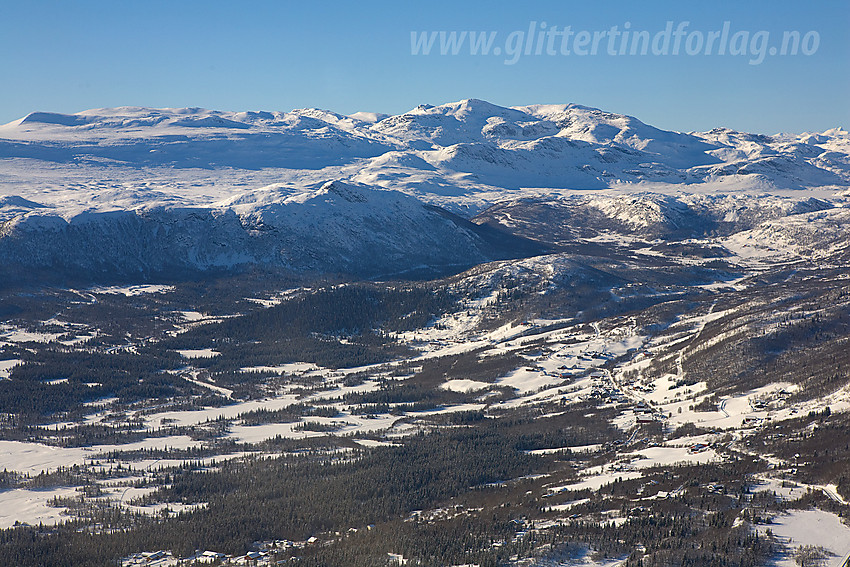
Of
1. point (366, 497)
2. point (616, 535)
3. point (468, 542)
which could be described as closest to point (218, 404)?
point (366, 497)

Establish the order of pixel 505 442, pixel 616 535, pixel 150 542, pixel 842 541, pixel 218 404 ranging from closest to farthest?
pixel 842 541 < pixel 616 535 < pixel 150 542 < pixel 505 442 < pixel 218 404

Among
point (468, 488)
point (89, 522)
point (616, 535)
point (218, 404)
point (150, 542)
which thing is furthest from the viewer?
point (218, 404)

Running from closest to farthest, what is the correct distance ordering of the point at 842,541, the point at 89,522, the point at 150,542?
the point at 842,541, the point at 150,542, the point at 89,522

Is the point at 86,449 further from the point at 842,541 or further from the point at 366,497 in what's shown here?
the point at 842,541

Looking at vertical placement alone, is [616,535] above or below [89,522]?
above

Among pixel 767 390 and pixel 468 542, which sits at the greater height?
pixel 767 390

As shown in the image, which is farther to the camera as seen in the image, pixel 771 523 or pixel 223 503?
pixel 223 503

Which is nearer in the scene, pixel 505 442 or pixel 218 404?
pixel 505 442

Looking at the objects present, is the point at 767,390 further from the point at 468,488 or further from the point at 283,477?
the point at 283,477

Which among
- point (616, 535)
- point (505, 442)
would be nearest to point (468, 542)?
point (616, 535)
